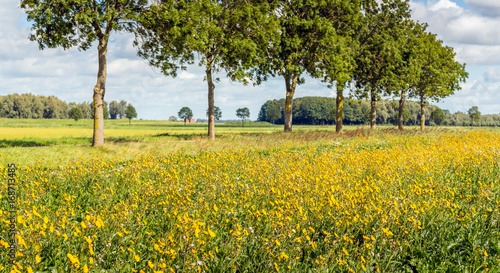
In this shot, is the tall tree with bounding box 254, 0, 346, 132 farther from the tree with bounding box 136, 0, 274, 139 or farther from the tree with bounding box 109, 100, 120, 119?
the tree with bounding box 109, 100, 120, 119

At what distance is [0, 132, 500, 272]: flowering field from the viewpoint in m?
4.84

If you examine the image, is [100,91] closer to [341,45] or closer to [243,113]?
[341,45]

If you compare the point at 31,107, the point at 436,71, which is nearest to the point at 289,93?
the point at 436,71

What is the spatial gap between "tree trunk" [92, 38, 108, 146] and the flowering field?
10.5m

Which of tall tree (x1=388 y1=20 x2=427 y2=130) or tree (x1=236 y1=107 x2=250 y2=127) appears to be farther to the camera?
tree (x1=236 y1=107 x2=250 y2=127)

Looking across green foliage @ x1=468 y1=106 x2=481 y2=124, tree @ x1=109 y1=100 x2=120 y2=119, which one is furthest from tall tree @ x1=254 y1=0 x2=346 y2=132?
tree @ x1=109 y1=100 x2=120 y2=119

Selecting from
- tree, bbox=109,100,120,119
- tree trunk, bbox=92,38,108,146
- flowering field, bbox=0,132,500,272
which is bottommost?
flowering field, bbox=0,132,500,272

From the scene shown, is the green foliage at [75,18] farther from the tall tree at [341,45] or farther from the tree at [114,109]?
the tree at [114,109]

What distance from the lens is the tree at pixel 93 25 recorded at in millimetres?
18438

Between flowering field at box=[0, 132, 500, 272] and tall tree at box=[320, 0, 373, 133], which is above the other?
tall tree at box=[320, 0, 373, 133]

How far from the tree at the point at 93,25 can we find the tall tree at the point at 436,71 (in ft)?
122

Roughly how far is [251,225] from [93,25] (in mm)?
18537

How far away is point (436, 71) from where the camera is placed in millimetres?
46000

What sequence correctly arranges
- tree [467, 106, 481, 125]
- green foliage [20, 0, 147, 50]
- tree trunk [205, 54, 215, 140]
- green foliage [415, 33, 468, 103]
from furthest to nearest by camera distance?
1. tree [467, 106, 481, 125]
2. green foliage [415, 33, 468, 103]
3. tree trunk [205, 54, 215, 140]
4. green foliage [20, 0, 147, 50]
